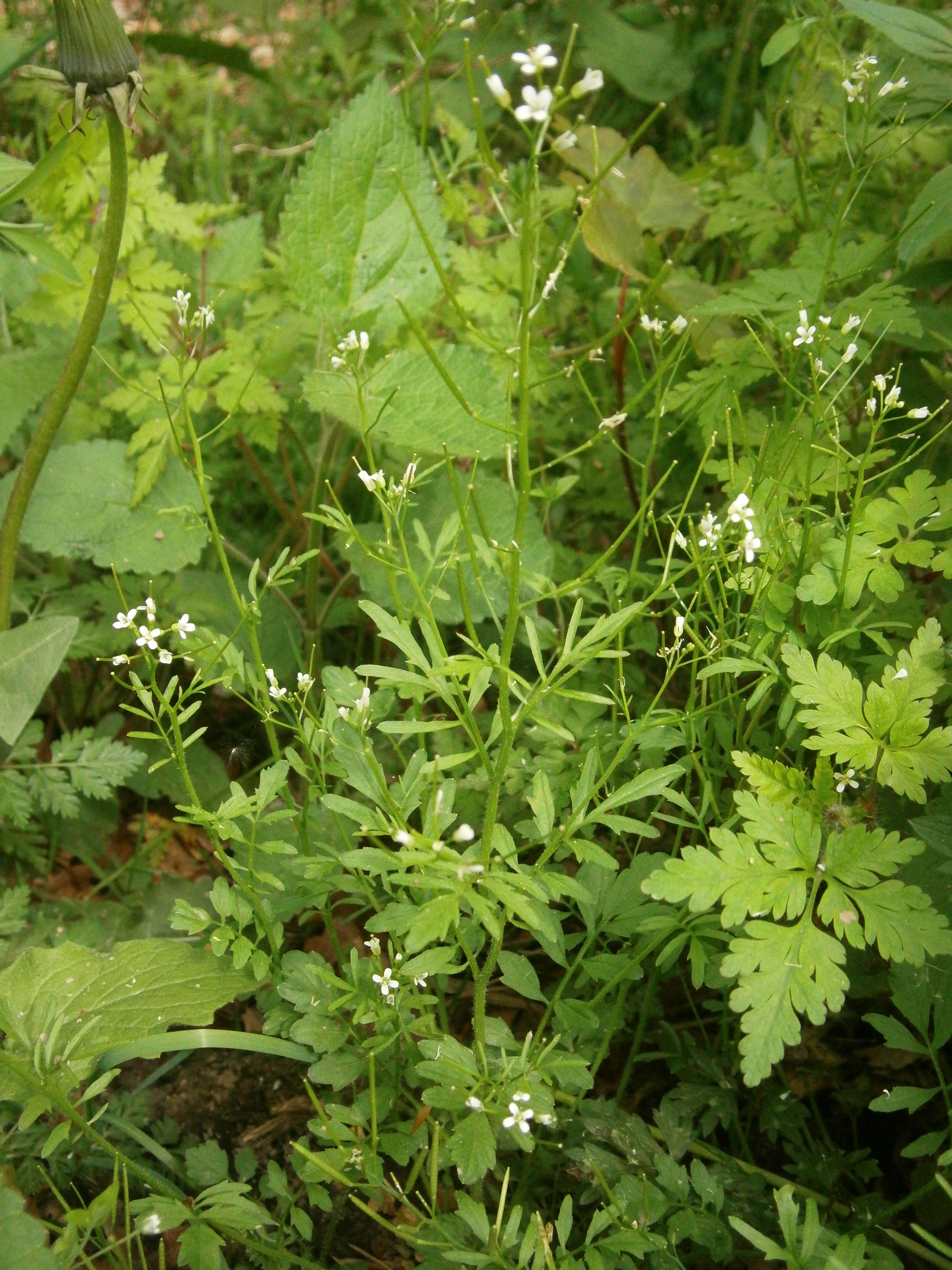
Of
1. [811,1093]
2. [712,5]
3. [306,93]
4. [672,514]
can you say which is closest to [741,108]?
[712,5]

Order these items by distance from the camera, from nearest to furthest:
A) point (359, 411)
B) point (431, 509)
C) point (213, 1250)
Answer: point (213, 1250) → point (359, 411) → point (431, 509)

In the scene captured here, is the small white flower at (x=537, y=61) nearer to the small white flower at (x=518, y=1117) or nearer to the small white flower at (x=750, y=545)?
the small white flower at (x=750, y=545)

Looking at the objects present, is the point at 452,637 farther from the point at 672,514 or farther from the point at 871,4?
the point at 871,4

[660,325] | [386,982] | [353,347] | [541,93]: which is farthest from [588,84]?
[386,982]

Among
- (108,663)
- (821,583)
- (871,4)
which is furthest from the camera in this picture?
(108,663)

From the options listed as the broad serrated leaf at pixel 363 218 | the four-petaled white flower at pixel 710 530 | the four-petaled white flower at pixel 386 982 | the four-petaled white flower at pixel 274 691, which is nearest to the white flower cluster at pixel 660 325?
the four-petaled white flower at pixel 710 530

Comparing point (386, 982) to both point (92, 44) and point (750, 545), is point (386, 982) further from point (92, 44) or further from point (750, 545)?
point (92, 44)
